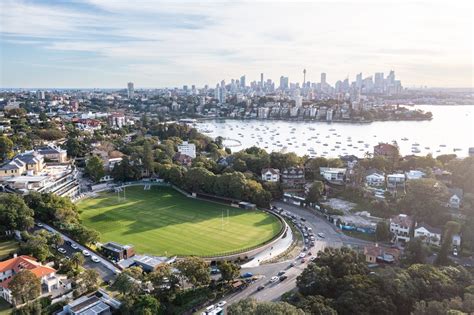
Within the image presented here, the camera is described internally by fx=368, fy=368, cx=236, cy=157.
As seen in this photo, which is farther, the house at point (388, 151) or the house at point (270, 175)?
the house at point (388, 151)

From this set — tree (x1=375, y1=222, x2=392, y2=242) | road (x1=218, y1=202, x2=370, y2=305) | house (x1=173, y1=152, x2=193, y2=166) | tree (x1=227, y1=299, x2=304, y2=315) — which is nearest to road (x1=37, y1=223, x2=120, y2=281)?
road (x1=218, y1=202, x2=370, y2=305)

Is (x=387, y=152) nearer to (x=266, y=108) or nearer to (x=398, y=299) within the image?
(x=398, y=299)

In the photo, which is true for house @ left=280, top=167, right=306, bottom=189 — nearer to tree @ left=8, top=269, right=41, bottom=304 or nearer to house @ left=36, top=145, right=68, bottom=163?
house @ left=36, top=145, right=68, bottom=163

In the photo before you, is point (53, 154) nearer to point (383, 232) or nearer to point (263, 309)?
point (383, 232)

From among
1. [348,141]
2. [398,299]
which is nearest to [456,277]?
[398,299]

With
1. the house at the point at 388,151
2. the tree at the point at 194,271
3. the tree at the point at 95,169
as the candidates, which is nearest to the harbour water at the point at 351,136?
the house at the point at 388,151

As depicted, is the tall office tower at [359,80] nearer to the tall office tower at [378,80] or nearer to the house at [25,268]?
the tall office tower at [378,80]

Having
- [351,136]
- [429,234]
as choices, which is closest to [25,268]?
[429,234]
